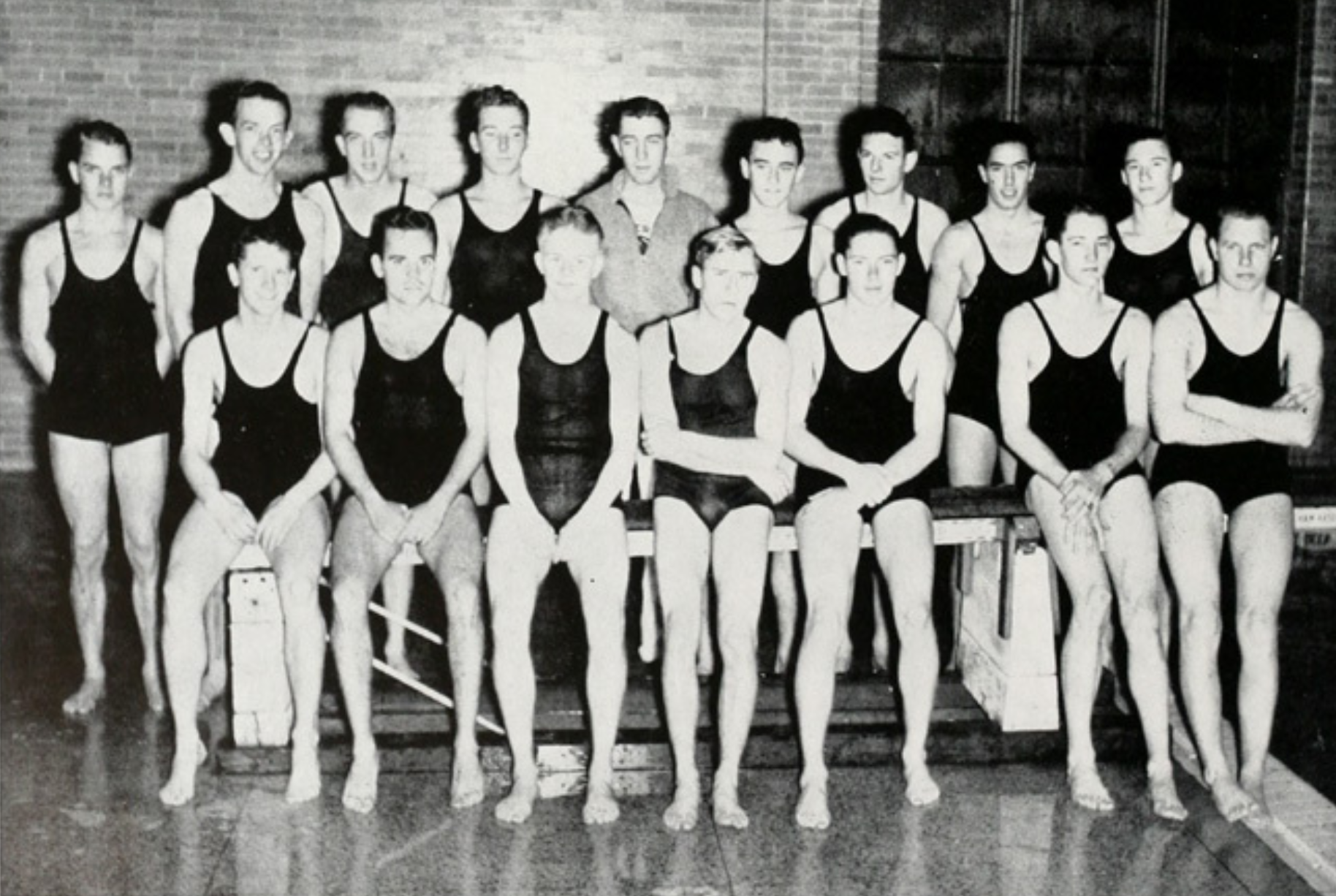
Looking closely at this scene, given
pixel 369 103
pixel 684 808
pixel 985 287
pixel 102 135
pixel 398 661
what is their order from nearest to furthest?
pixel 684 808, pixel 102 135, pixel 369 103, pixel 985 287, pixel 398 661

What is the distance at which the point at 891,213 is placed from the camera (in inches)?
229

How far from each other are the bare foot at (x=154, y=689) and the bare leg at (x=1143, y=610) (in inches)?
139

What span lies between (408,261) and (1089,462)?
7.76 ft

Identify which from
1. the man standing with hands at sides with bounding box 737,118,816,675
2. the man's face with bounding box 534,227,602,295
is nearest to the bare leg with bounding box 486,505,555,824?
the man's face with bounding box 534,227,602,295

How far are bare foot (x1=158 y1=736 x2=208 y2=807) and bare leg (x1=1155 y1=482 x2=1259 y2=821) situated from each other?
3.26 metres

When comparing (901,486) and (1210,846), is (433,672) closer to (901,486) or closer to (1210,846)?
(901,486)

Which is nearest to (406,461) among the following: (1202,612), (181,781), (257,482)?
(257,482)

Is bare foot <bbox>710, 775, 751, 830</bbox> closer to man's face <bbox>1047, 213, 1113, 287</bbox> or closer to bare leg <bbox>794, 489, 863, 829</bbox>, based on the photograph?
bare leg <bbox>794, 489, 863, 829</bbox>

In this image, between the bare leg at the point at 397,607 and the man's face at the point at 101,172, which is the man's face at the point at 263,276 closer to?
the man's face at the point at 101,172

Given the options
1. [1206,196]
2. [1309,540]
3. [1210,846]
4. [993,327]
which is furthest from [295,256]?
[1206,196]

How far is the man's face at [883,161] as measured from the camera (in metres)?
5.65

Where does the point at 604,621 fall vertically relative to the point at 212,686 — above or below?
above

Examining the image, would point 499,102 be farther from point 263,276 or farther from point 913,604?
point 913,604

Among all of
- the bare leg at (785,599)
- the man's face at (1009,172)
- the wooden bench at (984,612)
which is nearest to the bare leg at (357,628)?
the wooden bench at (984,612)
